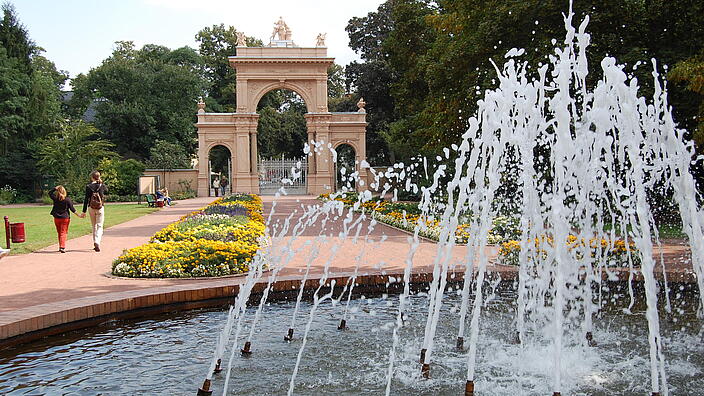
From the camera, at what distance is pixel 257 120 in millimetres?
43250

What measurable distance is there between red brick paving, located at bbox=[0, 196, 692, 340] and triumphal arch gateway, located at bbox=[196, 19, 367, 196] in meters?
27.4

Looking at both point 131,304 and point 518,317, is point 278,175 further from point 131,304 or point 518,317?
point 518,317

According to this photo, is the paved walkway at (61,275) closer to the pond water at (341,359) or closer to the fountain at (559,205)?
the pond water at (341,359)

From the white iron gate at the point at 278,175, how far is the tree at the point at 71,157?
974cm

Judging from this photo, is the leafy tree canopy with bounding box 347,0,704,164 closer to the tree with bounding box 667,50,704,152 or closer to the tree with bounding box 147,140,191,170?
the tree with bounding box 667,50,704,152

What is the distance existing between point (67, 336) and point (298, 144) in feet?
163

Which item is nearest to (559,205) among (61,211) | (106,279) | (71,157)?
(106,279)

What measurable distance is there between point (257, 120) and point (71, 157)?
37.9ft

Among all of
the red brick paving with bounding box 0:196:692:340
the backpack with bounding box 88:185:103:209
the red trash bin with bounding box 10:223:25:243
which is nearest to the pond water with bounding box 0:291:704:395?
the red brick paving with bounding box 0:196:692:340

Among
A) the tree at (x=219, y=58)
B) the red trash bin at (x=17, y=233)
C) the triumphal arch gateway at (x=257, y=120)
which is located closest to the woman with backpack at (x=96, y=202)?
the red trash bin at (x=17, y=233)

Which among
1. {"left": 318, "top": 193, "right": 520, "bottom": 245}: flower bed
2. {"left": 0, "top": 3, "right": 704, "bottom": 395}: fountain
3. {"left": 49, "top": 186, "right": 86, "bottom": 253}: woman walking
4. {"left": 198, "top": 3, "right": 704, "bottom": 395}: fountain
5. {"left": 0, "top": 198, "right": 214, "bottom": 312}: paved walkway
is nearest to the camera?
{"left": 198, "top": 3, "right": 704, "bottom": 395}: fountain

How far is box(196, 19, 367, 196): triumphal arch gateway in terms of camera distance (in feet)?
139

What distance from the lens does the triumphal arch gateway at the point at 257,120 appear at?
42.5 metres

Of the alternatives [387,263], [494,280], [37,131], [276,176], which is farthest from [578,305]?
[37,131]
